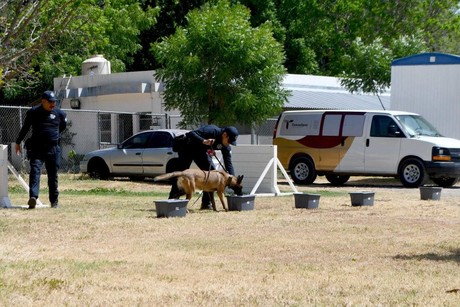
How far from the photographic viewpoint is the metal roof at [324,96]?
33.3 metres

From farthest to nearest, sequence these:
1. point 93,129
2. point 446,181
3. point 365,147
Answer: point 93,129, point 446,181, point 365,147

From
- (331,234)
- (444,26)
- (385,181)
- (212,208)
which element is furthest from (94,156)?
(444,26)

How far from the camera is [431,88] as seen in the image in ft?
91.8

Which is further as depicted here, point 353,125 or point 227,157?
point 353,125

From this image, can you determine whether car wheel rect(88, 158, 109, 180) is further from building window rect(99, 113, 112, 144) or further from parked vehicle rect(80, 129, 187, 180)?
building window rect(99, 113, 112, 144)

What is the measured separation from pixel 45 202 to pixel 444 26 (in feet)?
122

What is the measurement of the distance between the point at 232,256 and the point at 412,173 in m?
14.3

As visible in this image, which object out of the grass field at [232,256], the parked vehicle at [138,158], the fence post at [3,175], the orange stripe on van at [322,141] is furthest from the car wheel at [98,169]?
the fence post at [3,175]

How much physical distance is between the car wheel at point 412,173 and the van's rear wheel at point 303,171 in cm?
233

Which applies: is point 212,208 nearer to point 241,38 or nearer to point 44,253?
point 44,253

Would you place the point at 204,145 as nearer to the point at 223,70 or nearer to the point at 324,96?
the point at 223,70

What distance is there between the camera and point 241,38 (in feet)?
90.4

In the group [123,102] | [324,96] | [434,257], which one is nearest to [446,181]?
[324,96]

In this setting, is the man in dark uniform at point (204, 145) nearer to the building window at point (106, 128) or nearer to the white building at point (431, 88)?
the white building at point (431, 88)
